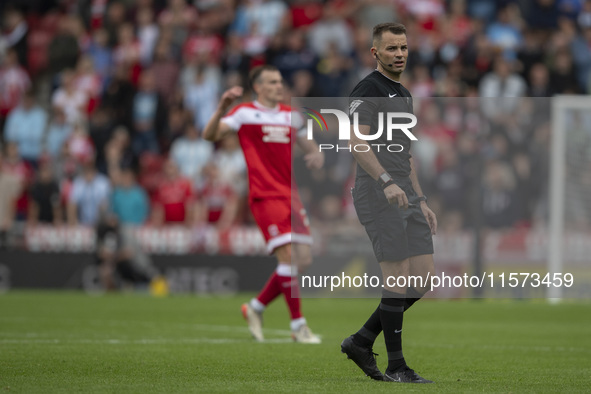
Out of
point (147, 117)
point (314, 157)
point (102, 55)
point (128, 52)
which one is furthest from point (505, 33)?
point (314, 157)

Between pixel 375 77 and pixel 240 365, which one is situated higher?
pixel 375 77

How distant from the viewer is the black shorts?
7.20m

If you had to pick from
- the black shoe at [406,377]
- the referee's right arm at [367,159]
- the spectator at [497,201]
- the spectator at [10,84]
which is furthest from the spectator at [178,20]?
the black shoe at [406,377]

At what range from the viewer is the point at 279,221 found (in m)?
10.6

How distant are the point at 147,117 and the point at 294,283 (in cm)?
1212

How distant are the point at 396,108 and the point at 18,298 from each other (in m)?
11.6

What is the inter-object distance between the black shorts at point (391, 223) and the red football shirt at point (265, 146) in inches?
→ 134

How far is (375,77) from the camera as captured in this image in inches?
288

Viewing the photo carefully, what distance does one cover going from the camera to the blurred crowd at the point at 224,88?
17656 mm

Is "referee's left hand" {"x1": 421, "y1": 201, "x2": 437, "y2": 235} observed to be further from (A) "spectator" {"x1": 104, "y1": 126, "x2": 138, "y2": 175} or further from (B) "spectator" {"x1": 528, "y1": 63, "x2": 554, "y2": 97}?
(A) "spectator" {"x1": 104, "y1": 126, "x2": 138, "y2": 175}

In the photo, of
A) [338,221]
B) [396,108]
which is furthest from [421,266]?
[338,221]

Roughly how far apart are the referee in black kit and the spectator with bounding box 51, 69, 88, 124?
1597cm

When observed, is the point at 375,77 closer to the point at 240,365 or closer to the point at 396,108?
the point at 396,108

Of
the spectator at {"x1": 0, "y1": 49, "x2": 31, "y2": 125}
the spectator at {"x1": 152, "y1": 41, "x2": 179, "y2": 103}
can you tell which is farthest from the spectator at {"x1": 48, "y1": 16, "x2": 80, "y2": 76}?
the spectator at {"x1": 152, "y1": 41, "x2": 179, "y2": 103}
